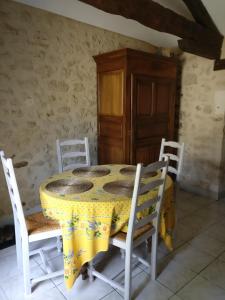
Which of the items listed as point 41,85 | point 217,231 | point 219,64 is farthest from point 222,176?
point 41,85

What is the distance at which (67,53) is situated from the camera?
2885 mm

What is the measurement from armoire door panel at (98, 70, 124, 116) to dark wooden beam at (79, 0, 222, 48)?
712mm

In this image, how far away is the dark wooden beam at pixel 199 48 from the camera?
2.79 metres

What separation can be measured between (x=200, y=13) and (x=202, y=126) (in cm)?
154

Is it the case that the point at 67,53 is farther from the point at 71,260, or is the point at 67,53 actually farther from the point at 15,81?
the point at 71,260

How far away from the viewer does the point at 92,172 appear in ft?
7.39

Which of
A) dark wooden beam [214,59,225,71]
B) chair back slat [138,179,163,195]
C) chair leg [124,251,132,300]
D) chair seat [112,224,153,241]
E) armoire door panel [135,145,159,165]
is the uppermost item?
dark wooden beam [214,59,225,71]

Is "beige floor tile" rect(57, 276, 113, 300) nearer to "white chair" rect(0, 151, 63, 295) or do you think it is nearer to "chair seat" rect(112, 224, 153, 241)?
"white chair" rect(0, 151, 63, 295)

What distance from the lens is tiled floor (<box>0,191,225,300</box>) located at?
1.73 m

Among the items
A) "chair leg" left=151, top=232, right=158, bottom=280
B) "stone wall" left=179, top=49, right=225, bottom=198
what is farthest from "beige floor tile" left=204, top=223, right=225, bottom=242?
"chair leg" left=151, top=232, right=158, bottom=280

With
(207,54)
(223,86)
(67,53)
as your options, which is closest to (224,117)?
(223,86)

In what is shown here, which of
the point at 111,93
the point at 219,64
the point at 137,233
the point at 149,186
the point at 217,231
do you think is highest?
the point at 219,64

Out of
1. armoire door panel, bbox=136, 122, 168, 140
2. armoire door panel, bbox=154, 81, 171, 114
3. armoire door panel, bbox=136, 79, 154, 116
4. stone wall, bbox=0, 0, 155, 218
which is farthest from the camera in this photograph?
armoire door panel, bbox=154, 81, 171, 114

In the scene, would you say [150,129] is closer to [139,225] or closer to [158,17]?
[158,17]
